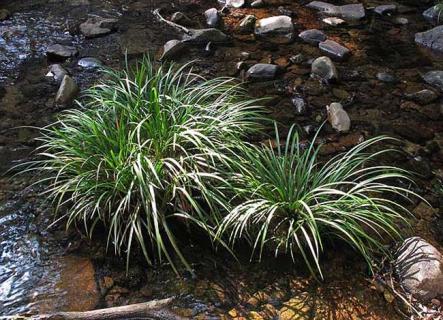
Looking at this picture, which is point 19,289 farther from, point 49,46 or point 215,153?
point 49,46

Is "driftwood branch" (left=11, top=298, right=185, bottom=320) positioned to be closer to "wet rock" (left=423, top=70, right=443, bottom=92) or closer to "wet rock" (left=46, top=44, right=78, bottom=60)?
"wet rock" (left=46, top=44, right=78, bottom=60)

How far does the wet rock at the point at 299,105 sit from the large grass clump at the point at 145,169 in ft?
4.46

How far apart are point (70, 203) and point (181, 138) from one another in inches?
35.4

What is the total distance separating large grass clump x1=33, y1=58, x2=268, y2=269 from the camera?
2955 millimetres

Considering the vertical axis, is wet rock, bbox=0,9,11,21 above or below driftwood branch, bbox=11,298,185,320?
above

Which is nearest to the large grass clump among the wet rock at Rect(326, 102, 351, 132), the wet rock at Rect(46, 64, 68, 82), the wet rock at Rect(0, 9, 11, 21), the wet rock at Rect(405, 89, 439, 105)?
the wet rock at Rect(326, 102, 351, 132)

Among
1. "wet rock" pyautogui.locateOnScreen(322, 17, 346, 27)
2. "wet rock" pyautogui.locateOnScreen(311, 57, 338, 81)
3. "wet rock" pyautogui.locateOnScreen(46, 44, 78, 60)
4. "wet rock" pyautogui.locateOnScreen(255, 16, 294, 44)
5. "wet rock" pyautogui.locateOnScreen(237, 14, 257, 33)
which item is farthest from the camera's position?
"wet rock" pyautogui.locateOnScreen(322, 17, 346, 27)

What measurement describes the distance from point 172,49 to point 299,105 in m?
1.75

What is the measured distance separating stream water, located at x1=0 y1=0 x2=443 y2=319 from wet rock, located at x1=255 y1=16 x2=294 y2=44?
0.19 metres

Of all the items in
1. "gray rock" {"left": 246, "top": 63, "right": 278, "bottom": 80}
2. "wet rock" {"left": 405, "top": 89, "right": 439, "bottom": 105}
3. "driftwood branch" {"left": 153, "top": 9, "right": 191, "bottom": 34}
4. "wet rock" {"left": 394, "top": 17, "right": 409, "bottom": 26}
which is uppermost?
"driftwood branch" {"left": 153, "top": 9, "right": 191, "bottom": 34}

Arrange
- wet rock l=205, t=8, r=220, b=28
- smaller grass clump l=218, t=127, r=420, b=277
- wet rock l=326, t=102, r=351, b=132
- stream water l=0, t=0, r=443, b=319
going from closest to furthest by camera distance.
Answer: stream water l=0, t=0, r=443, b=319, smaller grass clump l=218, t=127, r=420, b=277, wet rock l=326, t=102, r=351, b=132, wet rock l=205, t=8, r=220, b=28

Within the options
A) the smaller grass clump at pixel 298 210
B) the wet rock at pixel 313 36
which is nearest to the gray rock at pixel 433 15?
the wet rock at pixel 313 36

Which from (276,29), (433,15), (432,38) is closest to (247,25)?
(276,29)

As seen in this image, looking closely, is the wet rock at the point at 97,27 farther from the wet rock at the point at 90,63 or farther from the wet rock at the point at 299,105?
the wet rock at the point at 299,105
